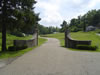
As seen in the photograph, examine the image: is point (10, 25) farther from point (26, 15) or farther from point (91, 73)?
point (91, 73)

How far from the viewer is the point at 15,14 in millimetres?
11406

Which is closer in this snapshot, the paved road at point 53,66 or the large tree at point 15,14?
the paved road at point 53,66

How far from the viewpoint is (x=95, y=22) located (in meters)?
80.7

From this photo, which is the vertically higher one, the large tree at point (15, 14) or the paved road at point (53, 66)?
the large tree at point (15, 14)

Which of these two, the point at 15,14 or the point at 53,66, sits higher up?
the point at 15,14

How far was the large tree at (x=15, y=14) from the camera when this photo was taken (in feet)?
37.4

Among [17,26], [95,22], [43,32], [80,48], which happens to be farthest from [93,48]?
[43,32]

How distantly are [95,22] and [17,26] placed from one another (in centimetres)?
7859

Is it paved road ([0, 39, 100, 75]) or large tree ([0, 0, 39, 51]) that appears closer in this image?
paved road ([0, 39, 100, 75])

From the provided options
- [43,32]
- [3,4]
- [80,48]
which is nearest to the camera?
[3,4]

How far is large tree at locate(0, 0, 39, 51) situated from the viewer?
1141 centimetres

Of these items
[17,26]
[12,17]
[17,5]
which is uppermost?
[17,5]

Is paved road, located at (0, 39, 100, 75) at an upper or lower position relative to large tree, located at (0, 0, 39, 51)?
lower

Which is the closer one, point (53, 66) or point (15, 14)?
point (53, 66)
